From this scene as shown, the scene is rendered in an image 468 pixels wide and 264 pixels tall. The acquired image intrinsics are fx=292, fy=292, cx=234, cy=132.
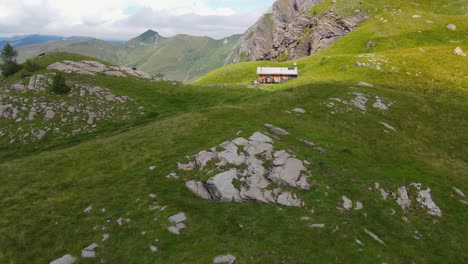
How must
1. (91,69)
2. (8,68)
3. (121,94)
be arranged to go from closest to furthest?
(121,94) → (8,68) → (91,69)

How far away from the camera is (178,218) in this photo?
22188mm

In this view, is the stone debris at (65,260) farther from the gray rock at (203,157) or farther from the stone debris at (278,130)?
the stone debris at (278,130)

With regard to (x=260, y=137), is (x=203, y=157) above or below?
below

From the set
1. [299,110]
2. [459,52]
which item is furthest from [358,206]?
[459,52]

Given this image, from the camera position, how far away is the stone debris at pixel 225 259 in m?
18.5

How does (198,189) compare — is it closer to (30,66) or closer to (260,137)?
(260,137)

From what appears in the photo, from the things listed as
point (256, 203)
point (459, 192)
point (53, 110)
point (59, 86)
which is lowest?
point (459, 192)

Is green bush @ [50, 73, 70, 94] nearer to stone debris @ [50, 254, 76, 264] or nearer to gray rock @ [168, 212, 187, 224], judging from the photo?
stone debris @ [50, 254, 76, 264]

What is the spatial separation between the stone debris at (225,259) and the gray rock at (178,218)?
4.54m

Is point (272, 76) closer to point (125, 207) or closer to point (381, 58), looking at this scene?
point (381, 58)

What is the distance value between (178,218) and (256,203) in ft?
21.5

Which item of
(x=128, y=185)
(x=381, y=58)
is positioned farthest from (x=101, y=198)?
(x=381, y=58)

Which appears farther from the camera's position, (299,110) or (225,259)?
(299,110)

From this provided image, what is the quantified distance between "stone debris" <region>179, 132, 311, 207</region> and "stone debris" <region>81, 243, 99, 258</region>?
8.62 m
